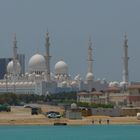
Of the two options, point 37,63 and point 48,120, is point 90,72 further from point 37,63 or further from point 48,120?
point 48,120

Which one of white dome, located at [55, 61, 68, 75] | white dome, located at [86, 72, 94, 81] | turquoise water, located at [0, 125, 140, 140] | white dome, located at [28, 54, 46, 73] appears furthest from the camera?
white dome, located at [55, 61, 68, 75]

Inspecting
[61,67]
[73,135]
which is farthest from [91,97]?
[73,135]

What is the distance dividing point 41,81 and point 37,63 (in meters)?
4.19

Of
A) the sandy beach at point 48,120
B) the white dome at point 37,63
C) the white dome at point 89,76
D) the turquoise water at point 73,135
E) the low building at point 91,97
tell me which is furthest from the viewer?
the white dome at point 89,76

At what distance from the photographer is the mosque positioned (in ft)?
568

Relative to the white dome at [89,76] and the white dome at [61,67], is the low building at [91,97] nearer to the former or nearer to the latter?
the white dome at [89,76]

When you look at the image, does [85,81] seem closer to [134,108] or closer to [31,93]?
[31,93]

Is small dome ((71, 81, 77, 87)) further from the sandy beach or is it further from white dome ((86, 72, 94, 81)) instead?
the sandy beach

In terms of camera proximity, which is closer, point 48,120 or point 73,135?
point 73,135

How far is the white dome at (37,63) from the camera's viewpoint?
6791 inches

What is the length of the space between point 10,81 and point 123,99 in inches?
1509

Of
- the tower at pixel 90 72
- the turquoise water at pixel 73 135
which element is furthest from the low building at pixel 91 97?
the turquoise water at pixel 73 135

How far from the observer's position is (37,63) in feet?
569

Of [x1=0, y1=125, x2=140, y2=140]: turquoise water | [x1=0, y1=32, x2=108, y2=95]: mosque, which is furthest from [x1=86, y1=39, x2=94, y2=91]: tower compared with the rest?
[x1=0, y1=125, x2=140, y2=140]: turquoise water
